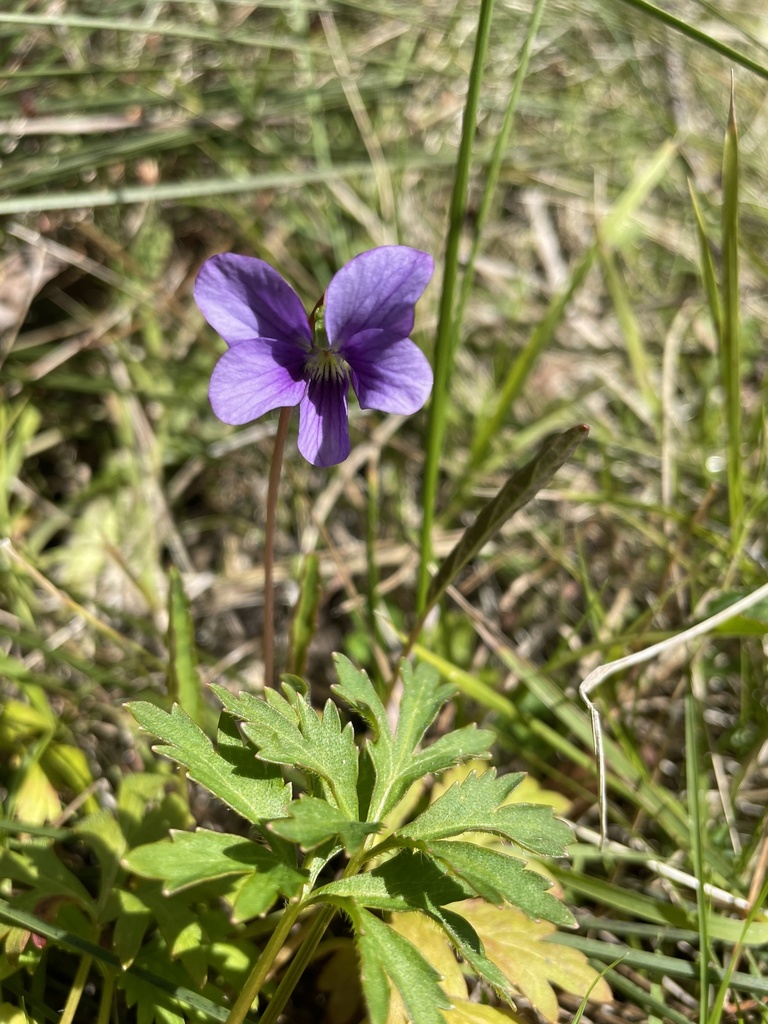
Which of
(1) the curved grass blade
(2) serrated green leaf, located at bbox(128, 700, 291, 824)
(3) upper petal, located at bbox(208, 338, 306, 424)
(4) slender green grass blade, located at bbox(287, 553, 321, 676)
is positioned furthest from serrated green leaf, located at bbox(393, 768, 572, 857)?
(3) upper petal, located at bbox(208, 338, 306, 424)

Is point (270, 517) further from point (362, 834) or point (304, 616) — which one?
point (362, 834)

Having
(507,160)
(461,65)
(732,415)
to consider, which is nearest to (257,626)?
(732,415)

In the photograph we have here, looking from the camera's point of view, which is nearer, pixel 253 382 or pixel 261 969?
pixel 261 969

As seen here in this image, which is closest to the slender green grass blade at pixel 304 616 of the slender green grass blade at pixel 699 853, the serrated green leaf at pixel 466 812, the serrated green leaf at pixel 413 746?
the serrated green leaf at pixel 413 746

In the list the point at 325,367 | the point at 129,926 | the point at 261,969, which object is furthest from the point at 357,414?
the point at 261,969

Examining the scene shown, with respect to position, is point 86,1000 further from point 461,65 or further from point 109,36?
point 461,65

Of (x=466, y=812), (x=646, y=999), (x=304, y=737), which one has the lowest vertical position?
(x=646, y=999)

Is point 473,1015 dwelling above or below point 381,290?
below

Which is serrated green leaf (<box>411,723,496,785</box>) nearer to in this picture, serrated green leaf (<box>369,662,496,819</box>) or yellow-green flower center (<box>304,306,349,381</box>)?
serrated green leaf (<box>369,662,496,819</box>)
